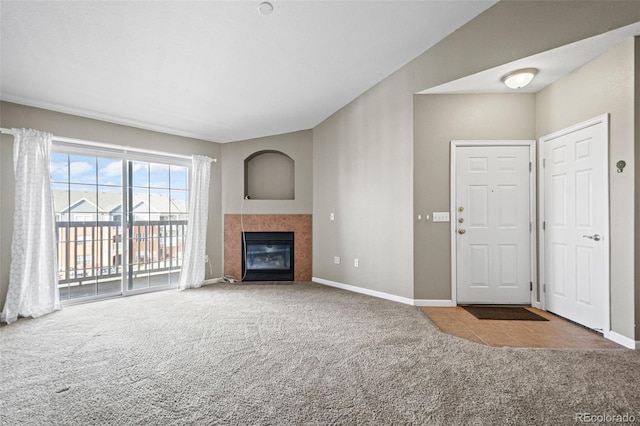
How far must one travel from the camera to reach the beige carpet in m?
1.75

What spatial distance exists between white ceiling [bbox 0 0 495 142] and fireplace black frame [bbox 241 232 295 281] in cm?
215

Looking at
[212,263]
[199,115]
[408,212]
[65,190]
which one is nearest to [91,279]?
[65,190]

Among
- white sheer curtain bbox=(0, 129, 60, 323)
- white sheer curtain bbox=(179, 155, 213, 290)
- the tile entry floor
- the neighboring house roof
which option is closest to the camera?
the tile entry floor

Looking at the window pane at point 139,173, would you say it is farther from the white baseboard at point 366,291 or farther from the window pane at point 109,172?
the white baseboard at point 366,291

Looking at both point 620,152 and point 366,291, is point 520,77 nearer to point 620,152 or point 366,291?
point 620,152

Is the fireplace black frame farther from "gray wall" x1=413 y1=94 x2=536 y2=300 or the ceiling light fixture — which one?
the ceiling light fixture

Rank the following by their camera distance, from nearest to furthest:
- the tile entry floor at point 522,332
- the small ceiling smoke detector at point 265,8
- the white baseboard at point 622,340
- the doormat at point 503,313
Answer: the small ceiling smoke detector at point 265,8 → the white baseboard at point 622,340 → the tile entry floor at point 522,332 → the doormat at point 503,313

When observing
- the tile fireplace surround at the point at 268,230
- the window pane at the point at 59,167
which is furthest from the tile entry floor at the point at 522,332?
the window pane at the point at 59,167

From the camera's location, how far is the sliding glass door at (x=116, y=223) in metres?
4.08

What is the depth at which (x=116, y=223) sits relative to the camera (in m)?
4.46

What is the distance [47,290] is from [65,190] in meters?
1.26

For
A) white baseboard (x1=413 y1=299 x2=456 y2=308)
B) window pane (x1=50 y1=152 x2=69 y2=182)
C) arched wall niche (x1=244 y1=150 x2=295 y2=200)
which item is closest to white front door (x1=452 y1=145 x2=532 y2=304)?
white baseboard (x1=413 y1=299 x2=456 y2=308)

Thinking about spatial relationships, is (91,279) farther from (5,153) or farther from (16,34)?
(16,34)

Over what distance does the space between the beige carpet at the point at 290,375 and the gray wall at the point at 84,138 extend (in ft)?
3.89
